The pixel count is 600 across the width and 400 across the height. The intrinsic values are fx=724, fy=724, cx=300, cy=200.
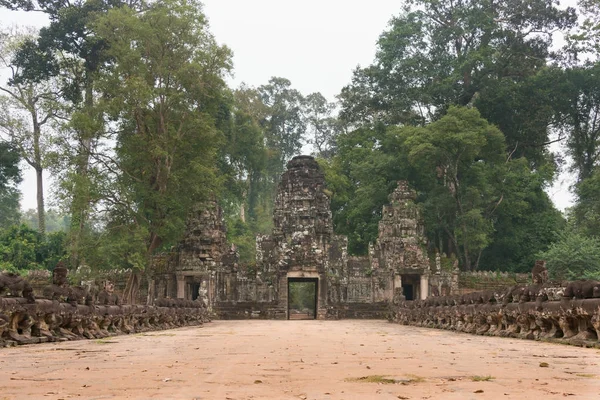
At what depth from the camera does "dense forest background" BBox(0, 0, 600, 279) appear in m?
36.0

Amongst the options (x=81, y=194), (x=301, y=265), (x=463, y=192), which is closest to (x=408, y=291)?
(x=463, y=192)

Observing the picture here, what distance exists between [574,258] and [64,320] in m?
31.6

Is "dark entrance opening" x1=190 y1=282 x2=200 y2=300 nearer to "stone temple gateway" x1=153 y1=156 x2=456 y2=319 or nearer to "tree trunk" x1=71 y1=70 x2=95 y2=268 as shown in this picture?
"stone temple gateway" x1=153 y1=156 x2=456 y2=319

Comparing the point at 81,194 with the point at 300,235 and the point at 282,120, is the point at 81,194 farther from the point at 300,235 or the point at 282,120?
the point at 282,120

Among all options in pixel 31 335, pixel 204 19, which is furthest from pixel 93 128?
pixel 31 335

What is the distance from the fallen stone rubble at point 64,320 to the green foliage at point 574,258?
25.3m

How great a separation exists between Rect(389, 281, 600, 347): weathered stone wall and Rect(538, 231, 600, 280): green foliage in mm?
18080

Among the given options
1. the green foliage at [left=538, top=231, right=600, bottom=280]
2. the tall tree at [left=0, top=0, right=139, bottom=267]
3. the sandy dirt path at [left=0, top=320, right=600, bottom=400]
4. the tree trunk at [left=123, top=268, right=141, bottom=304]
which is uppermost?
the tall tree at [left=0, top=0, right=139, bottom=267]

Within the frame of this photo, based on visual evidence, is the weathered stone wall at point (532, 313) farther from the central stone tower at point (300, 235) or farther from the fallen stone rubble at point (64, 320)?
the central stone tower at point (300, 235)

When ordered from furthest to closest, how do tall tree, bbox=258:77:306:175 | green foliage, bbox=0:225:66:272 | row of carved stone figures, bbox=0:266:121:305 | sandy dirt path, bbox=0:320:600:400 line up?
tall tree, bbox=258:77:306:175, green foliage, bbox=0:225:66:272, row of carved stone figures, bbox=0:266:121:305, sandy dirt path, bbox=0:320:600:400

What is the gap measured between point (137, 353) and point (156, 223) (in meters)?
26.1

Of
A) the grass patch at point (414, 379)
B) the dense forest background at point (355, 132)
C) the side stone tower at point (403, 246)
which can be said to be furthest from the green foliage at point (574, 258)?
the grass patch at point (414, 379)

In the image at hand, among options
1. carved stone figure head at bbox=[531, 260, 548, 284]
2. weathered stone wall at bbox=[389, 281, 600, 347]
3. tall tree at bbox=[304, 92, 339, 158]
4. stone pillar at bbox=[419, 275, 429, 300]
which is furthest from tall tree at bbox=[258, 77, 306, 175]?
carved stone figure head at bbox=[531, 260, 548, 284]

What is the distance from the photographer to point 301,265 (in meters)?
40.4
